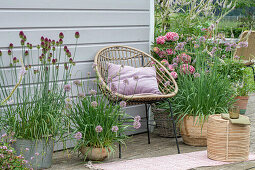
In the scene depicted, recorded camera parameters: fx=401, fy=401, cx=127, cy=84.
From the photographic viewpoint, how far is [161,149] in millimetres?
3615

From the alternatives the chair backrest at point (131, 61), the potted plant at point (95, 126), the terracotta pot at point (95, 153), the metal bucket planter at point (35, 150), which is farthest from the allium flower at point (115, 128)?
the chair backrest at point (131, 61)

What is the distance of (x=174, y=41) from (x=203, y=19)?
141 centimetres

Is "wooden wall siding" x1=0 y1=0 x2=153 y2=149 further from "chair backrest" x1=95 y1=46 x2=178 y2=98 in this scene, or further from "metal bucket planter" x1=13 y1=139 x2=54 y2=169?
"metal bucket planter" x1=13 y1=139 x2=54 y2=169

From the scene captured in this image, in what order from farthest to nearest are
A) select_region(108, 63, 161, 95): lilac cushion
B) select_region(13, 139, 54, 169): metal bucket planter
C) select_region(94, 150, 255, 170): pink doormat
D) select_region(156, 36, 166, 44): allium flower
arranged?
select_region(156, 36, 166, 44): allium flower → select_region(108, 63, 161, 95): lilac cushion → select_region(94, 150, 255, 170): pink doormat → select_region(13, 139, 54, 169): metal bucket planter

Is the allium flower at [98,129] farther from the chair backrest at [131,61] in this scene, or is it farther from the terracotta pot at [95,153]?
the chair backrest at [131,61]

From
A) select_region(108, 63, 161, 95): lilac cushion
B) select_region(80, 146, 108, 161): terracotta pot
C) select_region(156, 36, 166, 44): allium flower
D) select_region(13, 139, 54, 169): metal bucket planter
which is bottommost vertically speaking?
select_region(80, 146, 108, 161): terracotta pot

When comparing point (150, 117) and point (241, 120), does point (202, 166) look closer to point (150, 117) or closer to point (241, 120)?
point (241, 120)

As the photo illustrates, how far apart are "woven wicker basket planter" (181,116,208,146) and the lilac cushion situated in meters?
0.39

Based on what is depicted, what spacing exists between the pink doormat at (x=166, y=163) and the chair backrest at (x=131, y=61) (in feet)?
2.07

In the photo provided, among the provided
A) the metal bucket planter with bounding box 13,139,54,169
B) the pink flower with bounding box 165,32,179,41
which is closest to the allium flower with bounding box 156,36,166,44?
the pink flower with bounding box 165,32,179,41

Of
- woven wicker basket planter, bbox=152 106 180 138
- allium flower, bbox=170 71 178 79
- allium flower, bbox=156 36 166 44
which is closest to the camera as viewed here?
allium flower, bbox=170 71 178 79

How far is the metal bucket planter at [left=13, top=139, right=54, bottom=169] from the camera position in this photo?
2.93 m

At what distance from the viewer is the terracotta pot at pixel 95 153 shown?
3154 millimetres

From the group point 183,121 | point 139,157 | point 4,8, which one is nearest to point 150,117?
point 183,121
